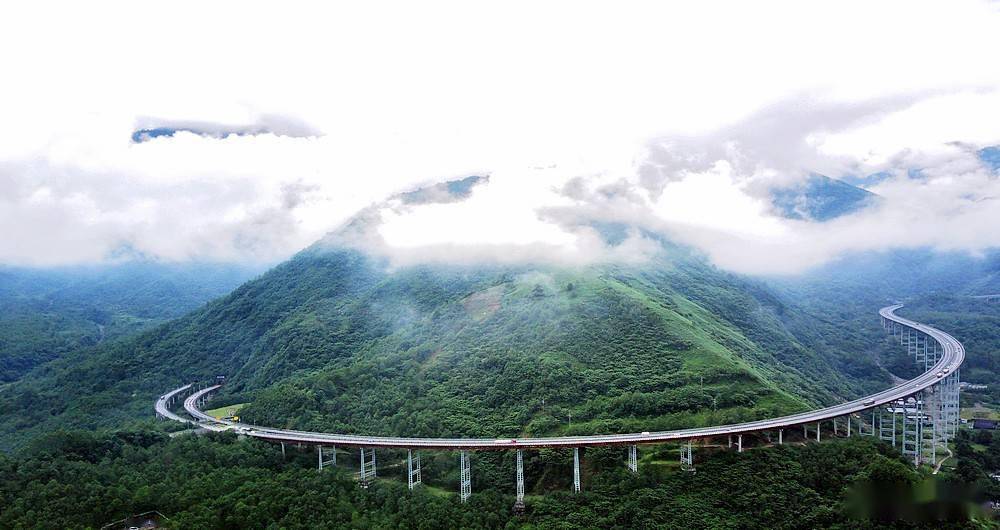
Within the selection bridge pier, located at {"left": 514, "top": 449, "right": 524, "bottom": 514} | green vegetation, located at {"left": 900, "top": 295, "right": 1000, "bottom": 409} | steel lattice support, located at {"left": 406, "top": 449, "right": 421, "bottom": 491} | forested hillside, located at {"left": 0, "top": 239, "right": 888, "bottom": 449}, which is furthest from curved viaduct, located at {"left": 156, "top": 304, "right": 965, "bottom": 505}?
green vegetation, located at {"left": 900, "top": 295, "right": 1000, "bottom": 409}

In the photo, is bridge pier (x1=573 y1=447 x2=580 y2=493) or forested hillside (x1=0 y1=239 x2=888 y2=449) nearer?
bridge pier (x1=573 y1=447 x2=580 y2=493)

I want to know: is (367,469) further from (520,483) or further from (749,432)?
(749,432)

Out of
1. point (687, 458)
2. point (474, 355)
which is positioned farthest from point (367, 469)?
point (687, 458)

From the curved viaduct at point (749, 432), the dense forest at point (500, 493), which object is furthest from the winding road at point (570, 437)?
the dense forest at point (500, 493)

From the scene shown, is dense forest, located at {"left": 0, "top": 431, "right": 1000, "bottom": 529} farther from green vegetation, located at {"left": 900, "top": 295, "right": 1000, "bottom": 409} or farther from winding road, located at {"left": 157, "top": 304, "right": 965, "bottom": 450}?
green vegetation, located at {"left": 900, "top": 295, "right": 1000, "bottom": 409}

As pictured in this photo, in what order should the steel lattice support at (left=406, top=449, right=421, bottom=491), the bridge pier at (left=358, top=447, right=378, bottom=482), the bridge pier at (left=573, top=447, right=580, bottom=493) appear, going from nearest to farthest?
the bridge pier at (left=573, top=447, right=580, bottom=493)
the steel lattice support at (left=406, top=449, right=421, bottom=491)
the bridge pier at (left=358, top=447, right=378, bottom=482)

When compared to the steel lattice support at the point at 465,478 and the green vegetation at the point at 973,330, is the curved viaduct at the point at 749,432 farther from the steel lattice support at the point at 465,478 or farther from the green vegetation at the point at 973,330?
the green vegetation at the point at 973,330
